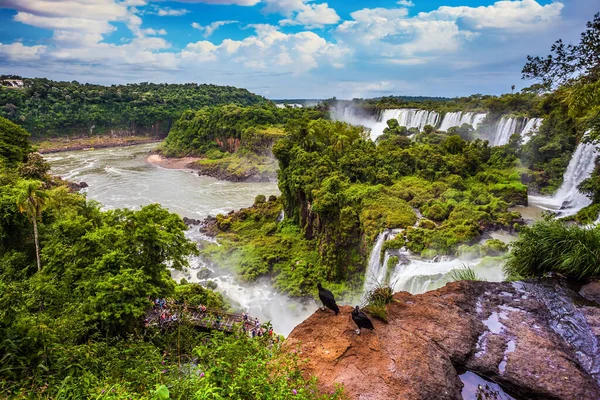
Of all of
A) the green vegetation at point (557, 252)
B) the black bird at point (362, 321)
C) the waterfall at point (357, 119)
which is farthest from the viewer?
the waterfall at point (357, 119)

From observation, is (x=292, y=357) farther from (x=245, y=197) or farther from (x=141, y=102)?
(x=141, y=102)

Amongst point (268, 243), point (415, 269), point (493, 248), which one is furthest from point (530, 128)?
point (268, 243)

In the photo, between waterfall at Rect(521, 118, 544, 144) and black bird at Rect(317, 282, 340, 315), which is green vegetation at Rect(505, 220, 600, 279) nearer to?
black bird at Rect(317, 282, 340, 315)

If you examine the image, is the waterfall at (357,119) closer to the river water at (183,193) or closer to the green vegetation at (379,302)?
the river water at (183,193)

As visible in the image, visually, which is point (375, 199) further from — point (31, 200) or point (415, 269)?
point (31, 200)

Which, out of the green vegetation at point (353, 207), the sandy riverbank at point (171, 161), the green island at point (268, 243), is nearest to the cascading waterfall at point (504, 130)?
the green island at point (268, 243)

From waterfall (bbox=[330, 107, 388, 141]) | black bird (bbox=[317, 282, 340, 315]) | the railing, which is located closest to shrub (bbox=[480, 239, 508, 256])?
the railing
